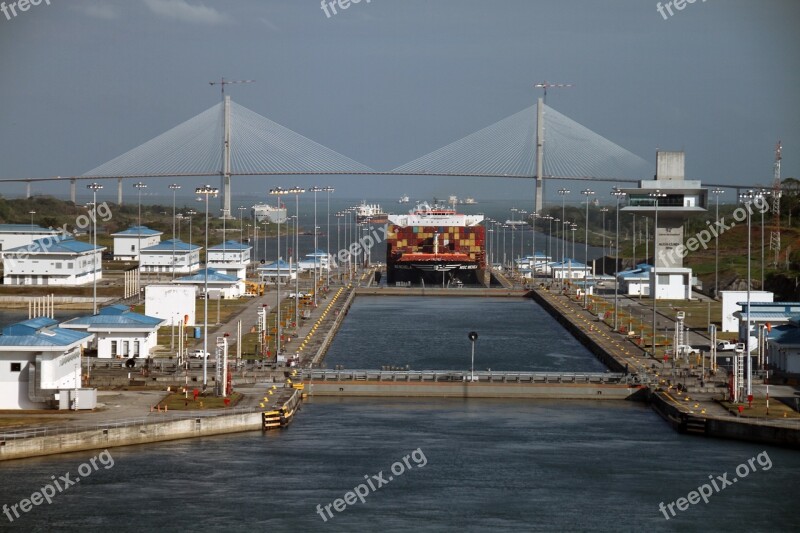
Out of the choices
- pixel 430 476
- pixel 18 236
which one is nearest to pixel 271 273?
pixel 18 236

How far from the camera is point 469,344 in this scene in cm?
6181

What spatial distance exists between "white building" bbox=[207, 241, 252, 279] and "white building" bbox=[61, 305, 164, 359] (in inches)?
1295

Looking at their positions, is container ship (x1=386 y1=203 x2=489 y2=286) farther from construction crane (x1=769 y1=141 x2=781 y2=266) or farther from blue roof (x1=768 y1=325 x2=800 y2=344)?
blue roof (x1=768 y1=325 x2=800 y2=344)

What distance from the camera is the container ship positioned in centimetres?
10175

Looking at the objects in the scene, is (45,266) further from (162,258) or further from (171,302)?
(171,302)

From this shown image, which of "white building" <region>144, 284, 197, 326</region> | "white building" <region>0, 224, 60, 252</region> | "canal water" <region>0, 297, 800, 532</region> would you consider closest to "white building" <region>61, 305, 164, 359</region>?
"canal water" <region>0, 297, 800, 532</region>

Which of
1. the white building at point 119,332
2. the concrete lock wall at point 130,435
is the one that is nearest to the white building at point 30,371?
the concrete lock wall at point 130,435

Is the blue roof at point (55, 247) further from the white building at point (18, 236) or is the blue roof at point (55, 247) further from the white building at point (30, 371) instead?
the white building at point (30, 371)

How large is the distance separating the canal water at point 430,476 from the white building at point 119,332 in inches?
326

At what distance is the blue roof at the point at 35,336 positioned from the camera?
3812cm

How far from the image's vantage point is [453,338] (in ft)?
A: 211

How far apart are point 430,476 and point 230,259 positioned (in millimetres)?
56434

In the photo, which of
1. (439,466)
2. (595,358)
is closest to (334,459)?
(439,466)

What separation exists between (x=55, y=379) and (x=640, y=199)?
49.7 metres
